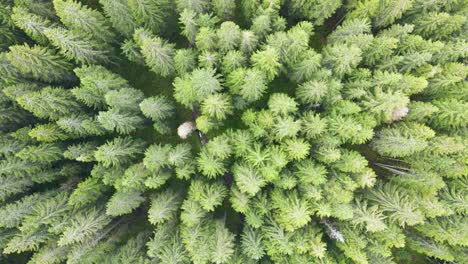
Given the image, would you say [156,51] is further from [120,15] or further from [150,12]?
[120,15]

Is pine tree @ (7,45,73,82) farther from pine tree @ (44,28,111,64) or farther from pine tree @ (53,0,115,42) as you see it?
pine tree @ (53,0,115,42)

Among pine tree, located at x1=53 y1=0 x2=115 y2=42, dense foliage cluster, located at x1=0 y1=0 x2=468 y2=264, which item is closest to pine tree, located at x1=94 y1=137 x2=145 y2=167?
dense foliage cluster, located at x1=0 y1=0 x2=468 y2=264

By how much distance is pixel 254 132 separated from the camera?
2195cm

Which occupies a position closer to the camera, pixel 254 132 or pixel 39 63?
pixel 39 63

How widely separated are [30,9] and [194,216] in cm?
1772

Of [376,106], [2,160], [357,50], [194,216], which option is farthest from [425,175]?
[2,160]

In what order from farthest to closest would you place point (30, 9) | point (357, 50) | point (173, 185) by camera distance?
point (173, 185)
point (30, 9)
point (357, 50)

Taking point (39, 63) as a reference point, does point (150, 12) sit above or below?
above

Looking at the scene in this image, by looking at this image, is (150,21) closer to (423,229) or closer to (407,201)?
(407,201)

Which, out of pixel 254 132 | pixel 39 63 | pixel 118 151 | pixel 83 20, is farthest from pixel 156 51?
pixel 254 132

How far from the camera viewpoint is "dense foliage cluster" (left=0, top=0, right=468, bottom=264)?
20641mm

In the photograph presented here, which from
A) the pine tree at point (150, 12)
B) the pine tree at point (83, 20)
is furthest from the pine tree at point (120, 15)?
the pine tree at point (83, 20)

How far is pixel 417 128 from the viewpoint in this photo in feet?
70.3

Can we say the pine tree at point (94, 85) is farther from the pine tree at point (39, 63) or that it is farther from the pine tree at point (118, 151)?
the pine tree at point (118, 151)
